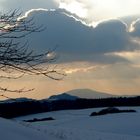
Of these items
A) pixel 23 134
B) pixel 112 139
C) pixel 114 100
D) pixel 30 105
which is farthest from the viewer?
pixel 114 100

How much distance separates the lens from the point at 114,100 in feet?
290

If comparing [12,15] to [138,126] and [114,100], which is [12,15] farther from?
[114,100]

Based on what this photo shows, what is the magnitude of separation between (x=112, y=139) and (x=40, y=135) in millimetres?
8193

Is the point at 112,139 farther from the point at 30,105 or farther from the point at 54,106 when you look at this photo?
the point at 54,106

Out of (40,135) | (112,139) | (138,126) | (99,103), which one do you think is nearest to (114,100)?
(99,103)

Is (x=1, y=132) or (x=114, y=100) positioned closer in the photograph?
(x=1, y=132)

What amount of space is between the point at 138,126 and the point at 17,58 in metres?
24.7

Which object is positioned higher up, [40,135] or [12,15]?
[12,15]

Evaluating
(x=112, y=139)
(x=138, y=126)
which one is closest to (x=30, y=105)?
(x=138, y=126)

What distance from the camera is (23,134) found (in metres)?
13.1

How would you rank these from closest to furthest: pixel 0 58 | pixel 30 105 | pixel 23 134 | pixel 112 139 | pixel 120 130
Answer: pixel 0 58, pixel 23 134, pixel 112 139, pixel 120 130, pixel 30 105

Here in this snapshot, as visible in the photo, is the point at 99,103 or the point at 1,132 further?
the point at 99,103

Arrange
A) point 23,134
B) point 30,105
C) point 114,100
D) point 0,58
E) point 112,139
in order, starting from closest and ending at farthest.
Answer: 1. point 0,58
2. point 23,134
3. point 112,139
4. point 30,105
5. point 114,100

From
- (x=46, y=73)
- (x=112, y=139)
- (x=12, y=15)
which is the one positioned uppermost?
(x=12, y=15)
